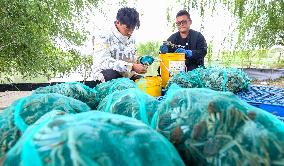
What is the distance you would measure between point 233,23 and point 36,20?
4.65 metres

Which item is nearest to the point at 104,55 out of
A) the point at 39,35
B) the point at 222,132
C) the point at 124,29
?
the point at 124,29

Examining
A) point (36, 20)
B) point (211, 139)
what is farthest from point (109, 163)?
point (36, 20)

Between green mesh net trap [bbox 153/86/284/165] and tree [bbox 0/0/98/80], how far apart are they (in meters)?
4.14

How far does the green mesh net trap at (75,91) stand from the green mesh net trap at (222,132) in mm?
1161

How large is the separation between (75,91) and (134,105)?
3.09 ft

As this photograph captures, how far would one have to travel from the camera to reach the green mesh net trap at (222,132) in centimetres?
97

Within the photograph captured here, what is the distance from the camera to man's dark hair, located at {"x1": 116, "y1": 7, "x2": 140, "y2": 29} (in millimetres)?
3994

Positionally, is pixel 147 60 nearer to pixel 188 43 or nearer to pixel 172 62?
pixel 172 62

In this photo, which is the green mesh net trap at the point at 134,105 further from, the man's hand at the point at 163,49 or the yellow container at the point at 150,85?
the man's hand at the point at 163,49

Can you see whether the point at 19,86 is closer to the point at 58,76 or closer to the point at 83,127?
the point at 58,76

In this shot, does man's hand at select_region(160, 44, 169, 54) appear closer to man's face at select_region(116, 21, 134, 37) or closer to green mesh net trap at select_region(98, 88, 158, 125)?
man's face at select_region(116, 21, 134, 37)

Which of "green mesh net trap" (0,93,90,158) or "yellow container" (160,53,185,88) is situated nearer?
"green mesh net trap" (0,93,90,158)

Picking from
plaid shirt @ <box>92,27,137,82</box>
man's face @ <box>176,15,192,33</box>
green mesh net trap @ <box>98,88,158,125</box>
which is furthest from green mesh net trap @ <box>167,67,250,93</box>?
green mesh net trap @ <box>98,88,158,125</box>

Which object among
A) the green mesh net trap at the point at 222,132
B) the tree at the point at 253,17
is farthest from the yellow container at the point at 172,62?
the tree at the point at 253,17
